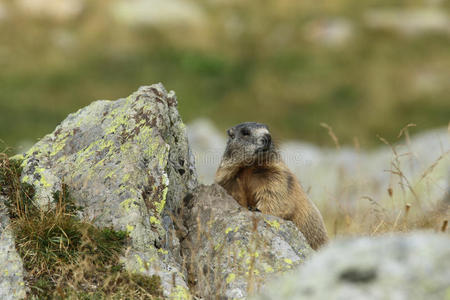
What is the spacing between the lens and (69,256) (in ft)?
20.2

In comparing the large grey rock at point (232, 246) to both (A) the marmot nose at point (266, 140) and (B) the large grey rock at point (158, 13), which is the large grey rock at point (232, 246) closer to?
(A) the marmot nose at point (266, 140)

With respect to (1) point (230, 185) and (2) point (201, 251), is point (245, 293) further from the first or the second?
(1) point (230, 185)

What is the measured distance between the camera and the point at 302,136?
92.9ft

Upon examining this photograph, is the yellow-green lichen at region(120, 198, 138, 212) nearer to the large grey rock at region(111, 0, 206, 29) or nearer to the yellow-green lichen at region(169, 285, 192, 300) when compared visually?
the yellow-green lichen at region(169, 285, 192, 300)

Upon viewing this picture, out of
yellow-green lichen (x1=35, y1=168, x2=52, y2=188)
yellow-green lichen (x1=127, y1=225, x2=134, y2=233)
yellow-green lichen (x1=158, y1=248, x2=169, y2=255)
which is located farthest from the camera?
yellow-green lichen (x1=35, y1=168, x2=52, y2=188)

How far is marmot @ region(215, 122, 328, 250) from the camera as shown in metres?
8.25

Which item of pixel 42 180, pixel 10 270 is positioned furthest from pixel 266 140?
pixel 10 270

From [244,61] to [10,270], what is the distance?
28.3 m

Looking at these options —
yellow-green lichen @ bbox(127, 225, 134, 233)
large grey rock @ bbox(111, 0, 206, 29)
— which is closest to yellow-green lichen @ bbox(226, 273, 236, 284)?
yellow-green lichen @ bbox(127, 225, 134, 233)

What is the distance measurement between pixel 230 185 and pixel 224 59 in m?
24.9

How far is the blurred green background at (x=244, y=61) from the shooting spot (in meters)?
29.0

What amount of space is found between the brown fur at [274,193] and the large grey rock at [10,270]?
330 centimetres

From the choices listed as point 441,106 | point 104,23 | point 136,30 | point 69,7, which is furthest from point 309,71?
point 69,7

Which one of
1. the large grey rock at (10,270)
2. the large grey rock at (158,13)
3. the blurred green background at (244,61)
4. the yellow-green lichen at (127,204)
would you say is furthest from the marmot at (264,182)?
the large grey rock at (158,13)
